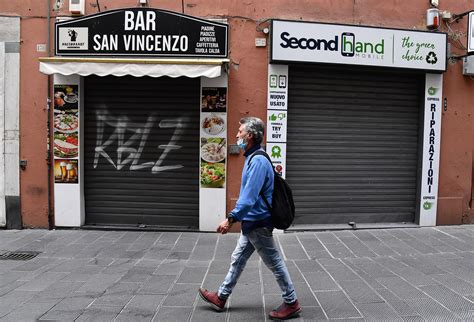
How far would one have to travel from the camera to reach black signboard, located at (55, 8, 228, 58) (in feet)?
25.9

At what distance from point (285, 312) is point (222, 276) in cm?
157

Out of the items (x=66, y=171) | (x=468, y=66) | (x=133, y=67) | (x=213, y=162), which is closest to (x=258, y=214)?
(x=213, y=162)

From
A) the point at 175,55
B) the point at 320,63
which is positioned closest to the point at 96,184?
the point at 175,55

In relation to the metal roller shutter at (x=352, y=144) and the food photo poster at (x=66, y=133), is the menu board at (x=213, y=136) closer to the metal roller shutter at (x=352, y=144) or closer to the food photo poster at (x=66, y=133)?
the metal roller shutter at (x=352, y=144)

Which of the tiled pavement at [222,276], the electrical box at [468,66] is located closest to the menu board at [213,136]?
the tiled pavement at [222,276]

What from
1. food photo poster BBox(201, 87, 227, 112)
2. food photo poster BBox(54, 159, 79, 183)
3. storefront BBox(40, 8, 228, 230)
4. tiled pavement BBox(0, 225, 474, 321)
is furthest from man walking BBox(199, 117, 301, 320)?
food photo poster BBox(54, 159, 79, 183)

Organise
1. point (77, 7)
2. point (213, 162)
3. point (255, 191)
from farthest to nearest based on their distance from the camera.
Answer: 1. point (213, 162)
2. point (77, 7)
3. point (255, 191)

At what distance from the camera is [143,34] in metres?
7.93

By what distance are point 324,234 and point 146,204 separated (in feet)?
11.7

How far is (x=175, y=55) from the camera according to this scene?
7.96 metres

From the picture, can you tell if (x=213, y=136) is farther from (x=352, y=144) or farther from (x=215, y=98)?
(x=352, y=144)

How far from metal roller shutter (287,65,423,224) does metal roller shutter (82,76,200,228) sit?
2.07m

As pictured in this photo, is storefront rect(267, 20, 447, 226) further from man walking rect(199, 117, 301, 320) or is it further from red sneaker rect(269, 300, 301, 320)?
red sneaker rect(269, 300, 301, 320)

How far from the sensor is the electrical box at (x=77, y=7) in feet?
26.5
